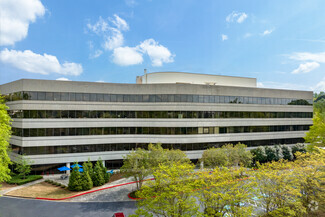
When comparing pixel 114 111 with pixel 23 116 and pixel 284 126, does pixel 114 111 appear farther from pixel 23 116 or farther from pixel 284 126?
pixel 284 126

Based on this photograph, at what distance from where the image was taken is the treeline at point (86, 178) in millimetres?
25888

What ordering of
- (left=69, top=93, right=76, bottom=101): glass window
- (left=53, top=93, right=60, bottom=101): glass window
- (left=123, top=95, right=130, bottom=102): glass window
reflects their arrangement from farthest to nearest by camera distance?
1. (left=123, top=95, right=130, bottom=102): glass window
2. (left=69, top=93, right=76, bottom=101): glass window
3. (left=53, top=93, right=60, bottom=101): glass window

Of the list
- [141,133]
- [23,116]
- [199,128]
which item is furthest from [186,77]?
[23,116]

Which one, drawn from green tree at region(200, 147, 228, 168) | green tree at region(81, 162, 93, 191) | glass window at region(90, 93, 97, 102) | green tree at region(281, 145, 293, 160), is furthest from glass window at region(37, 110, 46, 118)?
green tree at region(281, 145, 293, 160)

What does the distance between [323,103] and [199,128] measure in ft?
329

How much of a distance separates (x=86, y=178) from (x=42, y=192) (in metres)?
5.73

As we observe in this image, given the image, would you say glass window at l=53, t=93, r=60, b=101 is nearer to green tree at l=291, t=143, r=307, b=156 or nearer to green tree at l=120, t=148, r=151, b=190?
green tree at l=120, t=148, r=151, b=190

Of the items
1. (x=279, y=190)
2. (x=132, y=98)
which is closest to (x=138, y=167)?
(x=132, y=98)

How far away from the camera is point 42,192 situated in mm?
25547

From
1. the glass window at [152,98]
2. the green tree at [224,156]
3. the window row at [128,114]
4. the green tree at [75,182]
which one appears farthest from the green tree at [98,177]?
the green tree at [224,156]

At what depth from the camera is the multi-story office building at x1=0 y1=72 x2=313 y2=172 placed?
105 feet

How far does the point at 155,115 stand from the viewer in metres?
35.7

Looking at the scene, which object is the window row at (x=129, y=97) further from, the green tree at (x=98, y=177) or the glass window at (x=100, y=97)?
the green tree at (x=98, y=177)

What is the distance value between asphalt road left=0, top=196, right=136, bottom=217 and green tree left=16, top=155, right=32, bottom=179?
6008mm
